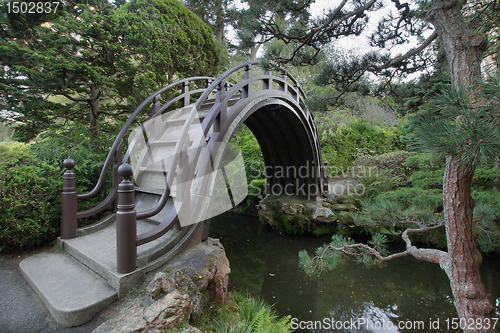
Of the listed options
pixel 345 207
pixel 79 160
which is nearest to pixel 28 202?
pixel 79 160

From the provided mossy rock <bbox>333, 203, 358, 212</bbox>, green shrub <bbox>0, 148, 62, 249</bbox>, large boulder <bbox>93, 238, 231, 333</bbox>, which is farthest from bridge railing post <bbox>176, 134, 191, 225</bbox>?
mossy rock <bbox>333, 203, 358, 212</bbox>

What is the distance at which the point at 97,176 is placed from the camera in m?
3.83

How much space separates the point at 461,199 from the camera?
2020 mm

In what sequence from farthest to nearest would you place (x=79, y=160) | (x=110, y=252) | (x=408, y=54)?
(x=79, y=160)
(x=110, y=252)
(x=408, y=54)

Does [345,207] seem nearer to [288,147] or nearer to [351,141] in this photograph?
[288,147]

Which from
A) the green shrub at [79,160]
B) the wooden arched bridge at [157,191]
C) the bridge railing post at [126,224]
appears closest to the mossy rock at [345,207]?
the wooden arched bridge at [157,191]

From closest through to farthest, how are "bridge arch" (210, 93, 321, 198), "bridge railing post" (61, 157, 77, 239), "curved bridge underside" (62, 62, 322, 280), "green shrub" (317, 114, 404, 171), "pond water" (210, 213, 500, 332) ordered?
1. "curved bridge underside" (62, 62, 322, 280)
2. "bridge railing post" (61, 157, 77, 239)
3. "pond water" (210, 213, 500, 332)
4. "bridge arch" (210, 93, 321, 198)
5. "green shrub" (317, 114, 404, 171)

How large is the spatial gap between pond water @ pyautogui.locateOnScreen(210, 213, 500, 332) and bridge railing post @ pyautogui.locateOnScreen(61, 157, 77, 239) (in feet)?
8.25

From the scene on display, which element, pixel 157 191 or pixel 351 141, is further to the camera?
pixel 351 141

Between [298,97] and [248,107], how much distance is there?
7.42 feet

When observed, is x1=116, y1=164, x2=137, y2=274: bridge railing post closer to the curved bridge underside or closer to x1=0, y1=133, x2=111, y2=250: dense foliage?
the curved bridge underside

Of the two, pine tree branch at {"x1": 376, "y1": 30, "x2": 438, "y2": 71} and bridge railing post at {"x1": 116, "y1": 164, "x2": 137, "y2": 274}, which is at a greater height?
pine tree branch at {"x1": 376, "y1": 30, "x2": 438, "y2": 71}

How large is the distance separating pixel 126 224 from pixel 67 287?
82 cm

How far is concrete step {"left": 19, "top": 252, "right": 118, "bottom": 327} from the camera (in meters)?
1.98
